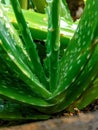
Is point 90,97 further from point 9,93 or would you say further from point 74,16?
point 74,16

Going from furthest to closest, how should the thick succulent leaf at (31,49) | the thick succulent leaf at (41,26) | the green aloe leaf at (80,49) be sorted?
the thick succulent leaf at (41,26) → the thick succulent leaf at (31,49) → the green aloe leaf at (80,49)

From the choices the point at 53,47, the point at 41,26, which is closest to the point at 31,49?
the point at 53,47

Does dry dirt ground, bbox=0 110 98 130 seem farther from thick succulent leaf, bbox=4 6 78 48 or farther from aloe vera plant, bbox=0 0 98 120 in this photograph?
thick succulent leaf, bbox=4 6 78 48

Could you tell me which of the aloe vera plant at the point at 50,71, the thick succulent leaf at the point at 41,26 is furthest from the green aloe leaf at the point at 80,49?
the thick succulent leaf at the point at 41,26

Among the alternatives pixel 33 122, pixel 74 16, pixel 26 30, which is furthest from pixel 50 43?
pixel 74 16

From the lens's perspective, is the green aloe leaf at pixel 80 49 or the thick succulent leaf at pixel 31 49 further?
the thick succulent leaf at pixel 31 49

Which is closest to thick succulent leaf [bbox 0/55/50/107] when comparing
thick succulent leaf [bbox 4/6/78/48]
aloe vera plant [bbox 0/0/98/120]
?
aloe vera plant [bbox 0/0/98/120]

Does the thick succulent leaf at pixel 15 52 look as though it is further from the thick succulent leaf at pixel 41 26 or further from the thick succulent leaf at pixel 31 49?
the thick succulent leaf at pixel 41 26

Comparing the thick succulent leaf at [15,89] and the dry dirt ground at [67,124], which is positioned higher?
the thick succulent leaf at [15,89]

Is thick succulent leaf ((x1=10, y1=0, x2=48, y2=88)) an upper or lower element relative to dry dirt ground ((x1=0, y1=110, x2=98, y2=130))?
upper

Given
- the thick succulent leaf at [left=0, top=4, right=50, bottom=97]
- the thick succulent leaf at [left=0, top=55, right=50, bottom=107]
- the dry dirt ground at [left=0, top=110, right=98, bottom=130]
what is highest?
the thick succulent leaf at [left=0, top=4, right=50, bottom=97]
